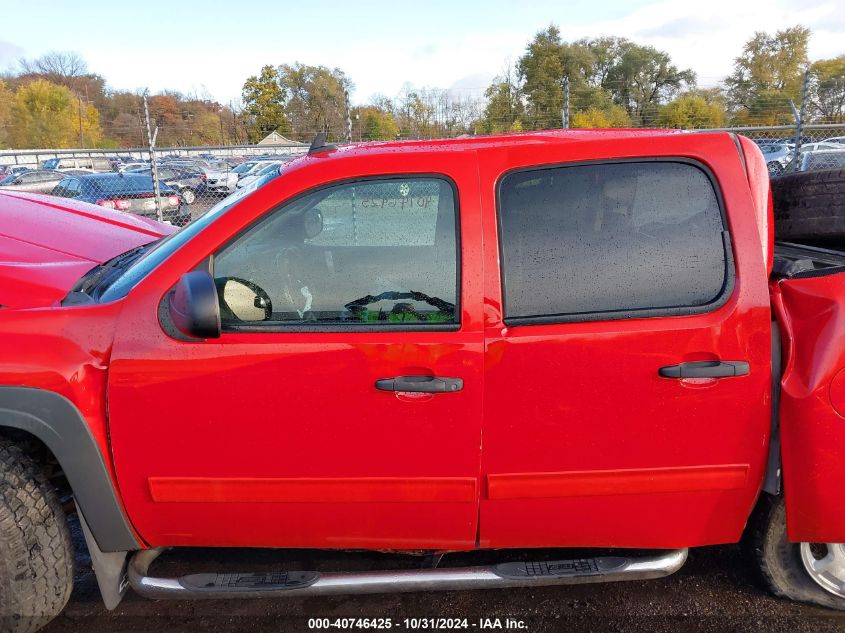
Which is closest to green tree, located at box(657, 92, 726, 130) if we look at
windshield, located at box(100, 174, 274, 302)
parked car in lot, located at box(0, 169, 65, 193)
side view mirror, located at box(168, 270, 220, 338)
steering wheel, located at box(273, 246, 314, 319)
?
parked car in lot, located at box(0, 169, 65, 193)

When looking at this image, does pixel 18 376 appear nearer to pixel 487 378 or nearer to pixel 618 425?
pixel 487 378

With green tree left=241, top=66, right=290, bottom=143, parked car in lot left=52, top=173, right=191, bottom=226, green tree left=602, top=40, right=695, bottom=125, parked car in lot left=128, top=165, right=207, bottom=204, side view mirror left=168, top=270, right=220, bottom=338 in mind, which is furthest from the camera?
green tree left=241, top=66, right=290, bottom=143

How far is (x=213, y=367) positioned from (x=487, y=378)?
0.91m

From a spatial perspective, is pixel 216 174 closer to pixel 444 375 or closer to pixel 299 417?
pixel 299 417

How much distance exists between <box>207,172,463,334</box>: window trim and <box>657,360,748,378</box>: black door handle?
0.72 meters

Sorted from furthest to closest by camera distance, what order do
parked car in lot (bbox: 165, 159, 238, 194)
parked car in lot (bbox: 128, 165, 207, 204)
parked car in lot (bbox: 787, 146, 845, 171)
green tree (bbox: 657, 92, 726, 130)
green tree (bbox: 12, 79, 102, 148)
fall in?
green tree (bbox: 12, 79, 102, 148) < green tree (bbox: 657, 92, 726, 130) < parked car in lot (bbox: 128, 165, 207, 204) < parked car in lot (bbox: 165, 159, 238, 194) < parked car in lot (bbox: 787, 146, 845, 171)

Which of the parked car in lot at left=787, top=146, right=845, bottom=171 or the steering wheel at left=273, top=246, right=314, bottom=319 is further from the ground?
the parked car in lot at left=787, top=146, right=845, bottom=171

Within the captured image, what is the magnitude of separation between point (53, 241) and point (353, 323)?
1.98 metres

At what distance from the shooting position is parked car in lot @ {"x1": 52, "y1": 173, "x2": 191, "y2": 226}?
11.5 meters

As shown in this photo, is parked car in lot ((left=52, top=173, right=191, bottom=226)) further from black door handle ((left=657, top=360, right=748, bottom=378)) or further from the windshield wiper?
black door handle ((left=657, top=360, right=748, bottom=378))

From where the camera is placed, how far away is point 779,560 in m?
2.35

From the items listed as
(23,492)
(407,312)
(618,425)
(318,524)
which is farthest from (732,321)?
(23,492)

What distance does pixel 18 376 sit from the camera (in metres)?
2.00

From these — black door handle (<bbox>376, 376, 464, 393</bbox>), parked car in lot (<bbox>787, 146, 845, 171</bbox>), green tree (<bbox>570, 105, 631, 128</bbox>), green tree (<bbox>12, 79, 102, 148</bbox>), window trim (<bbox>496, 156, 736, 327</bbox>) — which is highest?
green tree (<bbox>12, 79, 102, 148</bbox>)
